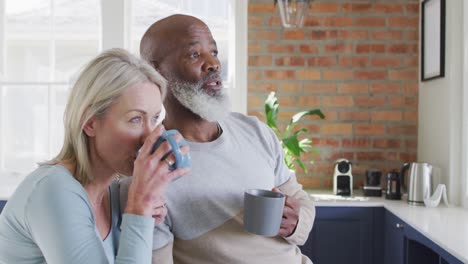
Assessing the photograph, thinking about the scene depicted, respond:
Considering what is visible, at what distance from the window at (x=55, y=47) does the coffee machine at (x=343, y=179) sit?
770 mm

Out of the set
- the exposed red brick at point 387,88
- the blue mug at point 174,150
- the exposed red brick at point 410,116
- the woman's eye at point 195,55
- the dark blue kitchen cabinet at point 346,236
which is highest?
the exposed red brick at point 387,88

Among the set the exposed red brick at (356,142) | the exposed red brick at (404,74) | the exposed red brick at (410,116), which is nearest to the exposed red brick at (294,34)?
the exposed red brick at (404,74)

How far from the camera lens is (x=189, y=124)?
5.05 feet

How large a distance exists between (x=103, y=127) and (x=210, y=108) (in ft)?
1.58

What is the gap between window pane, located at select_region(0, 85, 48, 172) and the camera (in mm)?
3541

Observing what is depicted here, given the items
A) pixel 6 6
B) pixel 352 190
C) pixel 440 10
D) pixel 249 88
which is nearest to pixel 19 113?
pixel 6 6

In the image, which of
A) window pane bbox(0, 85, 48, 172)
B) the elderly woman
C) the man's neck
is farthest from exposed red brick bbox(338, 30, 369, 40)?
the elderly woman

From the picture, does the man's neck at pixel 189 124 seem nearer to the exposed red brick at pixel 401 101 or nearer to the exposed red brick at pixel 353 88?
the exposed red brick at pixel 353 88

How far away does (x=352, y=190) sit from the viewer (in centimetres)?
346

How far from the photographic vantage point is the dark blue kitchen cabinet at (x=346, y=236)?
9.93 feet

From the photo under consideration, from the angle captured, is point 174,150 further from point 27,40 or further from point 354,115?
point 27,40

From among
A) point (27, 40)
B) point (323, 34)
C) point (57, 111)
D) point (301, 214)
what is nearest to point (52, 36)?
point (27, 40)

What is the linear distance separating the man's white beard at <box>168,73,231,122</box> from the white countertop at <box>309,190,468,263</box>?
1052mm

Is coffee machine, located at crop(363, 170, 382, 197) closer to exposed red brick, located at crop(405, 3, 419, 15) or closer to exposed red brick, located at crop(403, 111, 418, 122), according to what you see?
exposed red brick, located at crop(403, 111, 418, 122)
